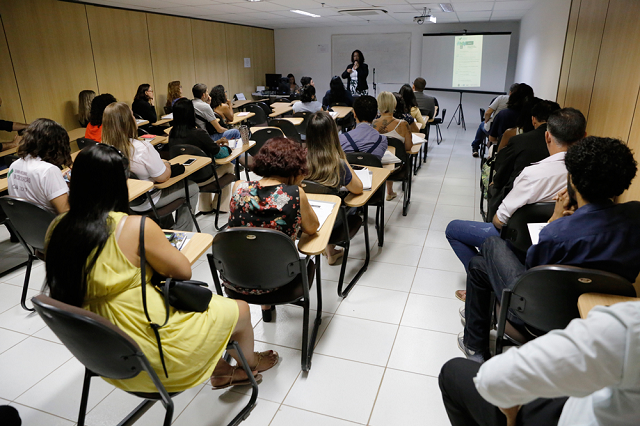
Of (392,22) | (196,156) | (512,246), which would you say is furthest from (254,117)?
(512,246)

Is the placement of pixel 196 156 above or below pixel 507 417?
above

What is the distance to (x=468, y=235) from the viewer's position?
255 centimetres

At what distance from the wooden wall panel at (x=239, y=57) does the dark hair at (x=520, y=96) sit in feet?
23.1

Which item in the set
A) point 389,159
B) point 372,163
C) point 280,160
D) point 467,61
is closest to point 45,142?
point 280,160

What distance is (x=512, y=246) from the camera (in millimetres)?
2158

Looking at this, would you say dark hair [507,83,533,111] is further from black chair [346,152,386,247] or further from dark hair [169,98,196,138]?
dark hair [169,98,196,138]

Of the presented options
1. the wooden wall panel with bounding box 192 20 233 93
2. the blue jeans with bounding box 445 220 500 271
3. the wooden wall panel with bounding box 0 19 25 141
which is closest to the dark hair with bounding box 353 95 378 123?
the blue jeans with bounding box 445 220 500 271

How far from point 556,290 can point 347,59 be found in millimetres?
10511

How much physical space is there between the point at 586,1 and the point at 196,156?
3.91 m

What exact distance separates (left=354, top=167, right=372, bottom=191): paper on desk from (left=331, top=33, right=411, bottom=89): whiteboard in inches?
331

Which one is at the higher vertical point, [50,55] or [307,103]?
[50,55]

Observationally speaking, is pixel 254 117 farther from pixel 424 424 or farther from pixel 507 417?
pixel 507 417

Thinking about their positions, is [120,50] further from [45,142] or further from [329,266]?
[329,266]

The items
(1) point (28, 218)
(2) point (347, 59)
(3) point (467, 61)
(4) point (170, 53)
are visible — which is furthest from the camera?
(2) point (347, 59)
